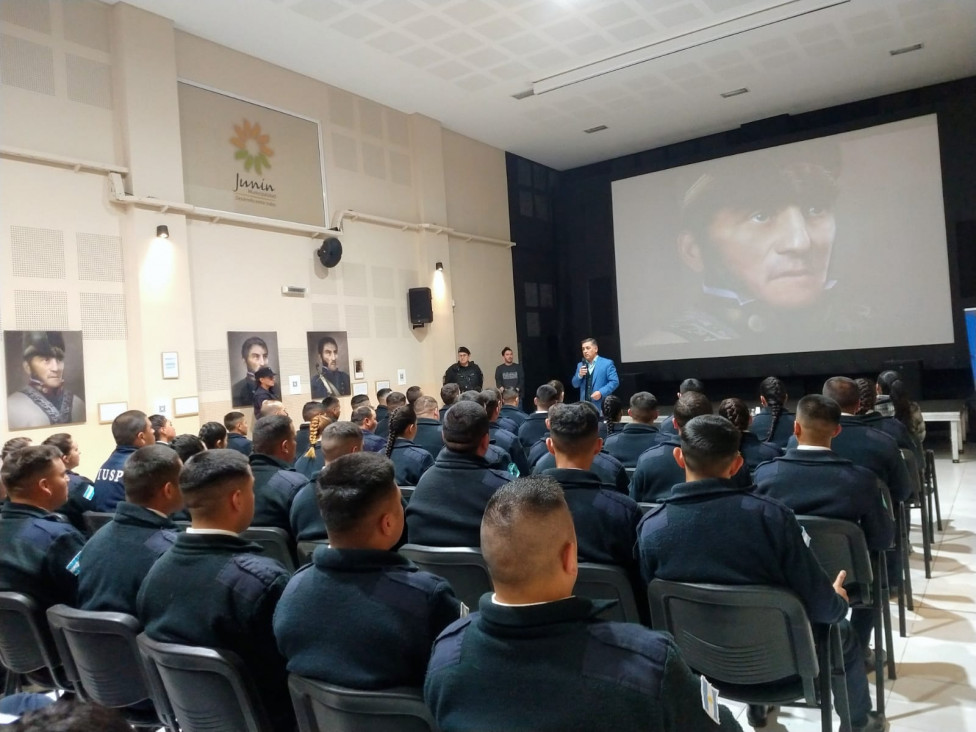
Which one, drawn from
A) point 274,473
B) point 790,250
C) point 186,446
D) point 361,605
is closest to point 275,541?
point 274,473

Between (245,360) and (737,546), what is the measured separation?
6.07 metres

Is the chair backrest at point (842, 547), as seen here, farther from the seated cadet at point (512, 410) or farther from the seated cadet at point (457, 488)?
the seated cadet at point (512, 410)

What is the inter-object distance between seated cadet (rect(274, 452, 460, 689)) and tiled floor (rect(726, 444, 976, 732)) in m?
1.69

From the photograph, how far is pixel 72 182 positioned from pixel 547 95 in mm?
5675

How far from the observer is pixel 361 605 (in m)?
1.44

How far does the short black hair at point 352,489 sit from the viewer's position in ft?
5.09

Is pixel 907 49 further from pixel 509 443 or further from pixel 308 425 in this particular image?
pixel 308 425

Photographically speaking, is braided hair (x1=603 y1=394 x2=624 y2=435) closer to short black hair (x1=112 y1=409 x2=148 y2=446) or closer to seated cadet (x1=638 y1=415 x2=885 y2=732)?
seated cadet (x1=638 y1=415 x2=885 y2=732)

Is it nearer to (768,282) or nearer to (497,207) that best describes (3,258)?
(497,207)

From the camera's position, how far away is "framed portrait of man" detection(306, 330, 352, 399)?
762cm

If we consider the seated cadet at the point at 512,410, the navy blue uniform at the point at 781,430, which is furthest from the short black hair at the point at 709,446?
the seated cadet at the point at 512,410

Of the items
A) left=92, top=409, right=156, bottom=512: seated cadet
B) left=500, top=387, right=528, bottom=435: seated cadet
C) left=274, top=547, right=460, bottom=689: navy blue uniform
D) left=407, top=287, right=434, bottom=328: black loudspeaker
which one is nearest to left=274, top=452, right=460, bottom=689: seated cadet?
left=274, top=547, right=460, bottom=689: navy blue uniform

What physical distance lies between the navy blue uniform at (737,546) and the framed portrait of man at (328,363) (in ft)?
20.5

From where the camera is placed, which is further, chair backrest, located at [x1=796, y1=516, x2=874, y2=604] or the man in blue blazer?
the man in blue blazer
